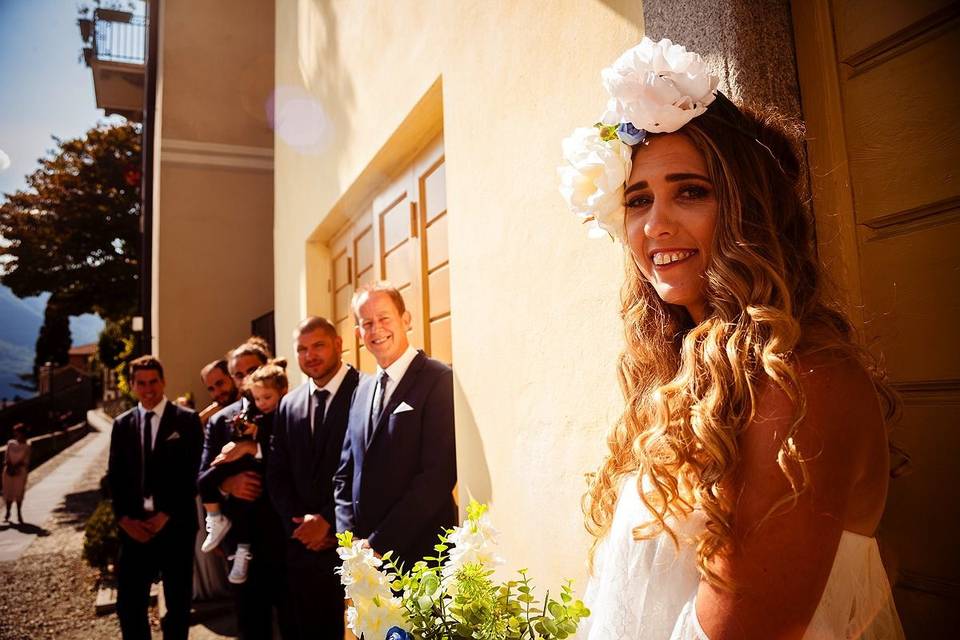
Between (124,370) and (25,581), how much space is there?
336 inches

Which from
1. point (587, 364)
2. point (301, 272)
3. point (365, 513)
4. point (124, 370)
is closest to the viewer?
point (587, 364)

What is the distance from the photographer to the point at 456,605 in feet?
3.93

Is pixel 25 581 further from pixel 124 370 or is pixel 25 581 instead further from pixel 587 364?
pixel 587 364

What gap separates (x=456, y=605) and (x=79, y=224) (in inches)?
928

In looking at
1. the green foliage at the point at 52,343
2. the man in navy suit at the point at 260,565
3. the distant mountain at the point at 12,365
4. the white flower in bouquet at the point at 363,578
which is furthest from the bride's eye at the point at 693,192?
the green foliage at the point at 52,343

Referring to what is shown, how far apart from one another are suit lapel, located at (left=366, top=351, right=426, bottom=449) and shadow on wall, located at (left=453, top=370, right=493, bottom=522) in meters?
0.22

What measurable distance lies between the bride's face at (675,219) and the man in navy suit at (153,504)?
16.4 ft

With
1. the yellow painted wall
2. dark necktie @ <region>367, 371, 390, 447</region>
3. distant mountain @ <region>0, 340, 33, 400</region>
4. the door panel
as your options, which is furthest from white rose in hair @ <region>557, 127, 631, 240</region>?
distant mountain @ <region>0, 340, 33, 400</region>

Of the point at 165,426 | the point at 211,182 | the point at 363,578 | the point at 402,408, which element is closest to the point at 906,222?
the point at 363,578

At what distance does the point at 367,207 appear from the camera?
16.7ft

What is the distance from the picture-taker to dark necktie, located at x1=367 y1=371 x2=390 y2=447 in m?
3.12

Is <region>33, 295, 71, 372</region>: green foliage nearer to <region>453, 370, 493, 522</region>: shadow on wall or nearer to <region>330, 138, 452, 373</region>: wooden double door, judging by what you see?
<region>330, 138, 452, 373</region>: wooden double door

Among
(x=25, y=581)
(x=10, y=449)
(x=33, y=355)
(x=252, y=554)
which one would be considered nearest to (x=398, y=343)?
(x=252, y=554)

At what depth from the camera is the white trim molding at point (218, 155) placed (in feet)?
35.1
